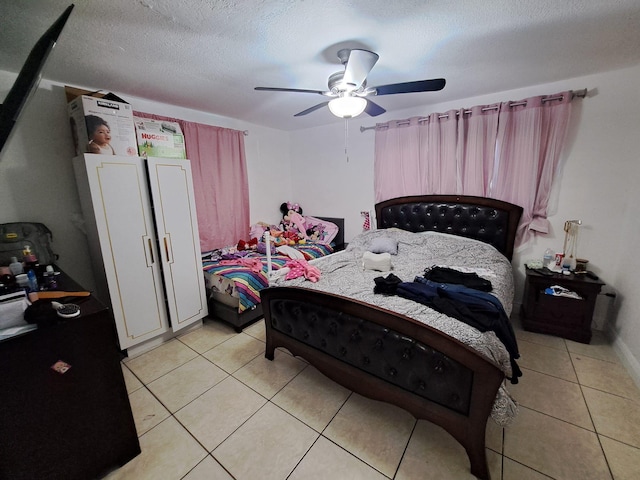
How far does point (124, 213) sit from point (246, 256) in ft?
4.57

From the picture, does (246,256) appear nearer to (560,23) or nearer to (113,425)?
(113,425)

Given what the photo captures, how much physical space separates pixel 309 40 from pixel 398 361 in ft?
7.09

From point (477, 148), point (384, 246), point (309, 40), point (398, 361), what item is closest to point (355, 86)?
point (309, 40)

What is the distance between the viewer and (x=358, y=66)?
1.69 metres

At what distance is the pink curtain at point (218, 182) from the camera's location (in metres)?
3.28

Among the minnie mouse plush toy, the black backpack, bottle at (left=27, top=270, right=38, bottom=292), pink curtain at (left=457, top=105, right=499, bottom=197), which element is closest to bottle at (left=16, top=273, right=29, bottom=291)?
bottle at (left=27, top=270, right=38, bottom=292)

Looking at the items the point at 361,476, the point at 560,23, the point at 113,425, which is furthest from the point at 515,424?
the point at 560,23

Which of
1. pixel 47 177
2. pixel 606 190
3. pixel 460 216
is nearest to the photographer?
pixel 47 177

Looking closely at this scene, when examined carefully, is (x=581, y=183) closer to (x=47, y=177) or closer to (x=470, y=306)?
(x=470, y=306)

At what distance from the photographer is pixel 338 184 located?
4129mm

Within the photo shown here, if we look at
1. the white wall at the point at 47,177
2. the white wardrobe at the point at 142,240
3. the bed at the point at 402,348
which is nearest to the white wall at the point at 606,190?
the bed at the point at 402,348

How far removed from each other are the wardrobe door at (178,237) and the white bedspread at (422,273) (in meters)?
1.02

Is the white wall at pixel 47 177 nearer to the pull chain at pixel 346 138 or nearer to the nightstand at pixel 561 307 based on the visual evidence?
the pull chain at pixel 346 138

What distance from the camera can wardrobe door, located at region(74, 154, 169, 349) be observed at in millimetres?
2016
